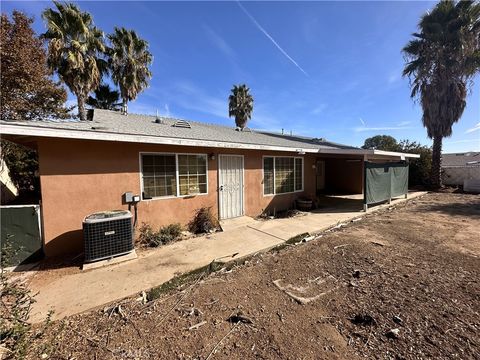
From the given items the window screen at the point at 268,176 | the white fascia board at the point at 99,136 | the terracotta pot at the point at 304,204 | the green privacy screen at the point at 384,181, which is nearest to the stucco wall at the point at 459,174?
the green privacy screen at the point at 384,181

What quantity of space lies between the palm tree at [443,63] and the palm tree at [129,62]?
671 inches

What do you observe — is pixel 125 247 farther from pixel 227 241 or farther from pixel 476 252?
pixel 476 252

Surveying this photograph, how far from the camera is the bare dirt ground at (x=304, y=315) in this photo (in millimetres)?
2387

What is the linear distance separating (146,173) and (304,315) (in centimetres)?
484

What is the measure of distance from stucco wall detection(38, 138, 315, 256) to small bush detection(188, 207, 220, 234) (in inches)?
10.0

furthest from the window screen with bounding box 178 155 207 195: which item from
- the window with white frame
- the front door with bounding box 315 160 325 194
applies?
the front door with bounding box 315 160 325 194

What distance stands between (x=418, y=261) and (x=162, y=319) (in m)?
4.90

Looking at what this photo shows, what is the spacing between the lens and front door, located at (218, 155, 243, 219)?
7.27 metres

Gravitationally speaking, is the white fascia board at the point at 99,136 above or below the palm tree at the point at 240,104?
below

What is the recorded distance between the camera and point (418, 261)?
4.46 metres

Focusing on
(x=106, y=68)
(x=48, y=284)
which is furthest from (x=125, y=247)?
(x=106, y=68)

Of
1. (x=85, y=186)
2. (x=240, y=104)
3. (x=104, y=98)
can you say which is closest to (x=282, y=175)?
(x=85, y=186)

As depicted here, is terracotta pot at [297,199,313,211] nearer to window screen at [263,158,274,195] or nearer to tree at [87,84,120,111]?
window screen at [263,158,274,195]

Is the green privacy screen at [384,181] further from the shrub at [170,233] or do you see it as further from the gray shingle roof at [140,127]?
the shrub at [170,233]
